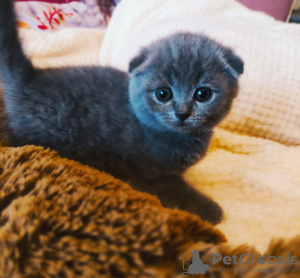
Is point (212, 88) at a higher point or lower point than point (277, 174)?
higher

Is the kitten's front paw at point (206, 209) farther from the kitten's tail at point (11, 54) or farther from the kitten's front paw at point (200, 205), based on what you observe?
the kitten's tail at point (11, 54)

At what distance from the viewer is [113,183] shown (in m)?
0.56

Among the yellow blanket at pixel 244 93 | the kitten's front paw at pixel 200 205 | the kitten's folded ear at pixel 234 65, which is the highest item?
the kitten's folded ear at pixel 234 65

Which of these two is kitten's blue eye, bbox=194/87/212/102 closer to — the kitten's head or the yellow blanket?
the kitten's head

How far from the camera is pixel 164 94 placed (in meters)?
0.77

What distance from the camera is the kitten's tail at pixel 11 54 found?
2.23 ft

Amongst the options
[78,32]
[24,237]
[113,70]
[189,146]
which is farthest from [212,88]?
[78,32]

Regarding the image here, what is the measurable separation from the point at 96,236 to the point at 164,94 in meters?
0.47

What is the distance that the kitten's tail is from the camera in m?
0.68

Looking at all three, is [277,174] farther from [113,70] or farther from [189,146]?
[113,70]

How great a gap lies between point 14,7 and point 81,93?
275mm
